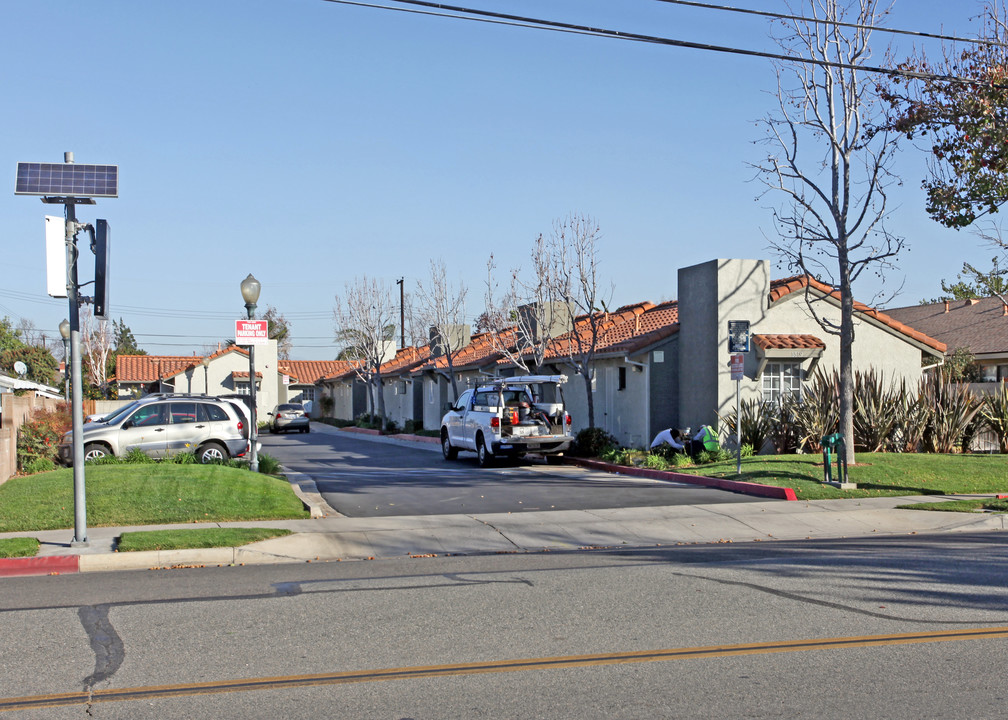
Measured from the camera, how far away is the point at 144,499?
14.1 meters

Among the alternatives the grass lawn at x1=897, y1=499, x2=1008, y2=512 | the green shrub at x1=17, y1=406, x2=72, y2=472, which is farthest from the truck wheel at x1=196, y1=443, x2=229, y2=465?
the grass lawn at x1=897, y1=499, x2=1008, y2=512

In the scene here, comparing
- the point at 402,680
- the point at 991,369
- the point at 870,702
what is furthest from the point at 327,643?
the point at 991,369

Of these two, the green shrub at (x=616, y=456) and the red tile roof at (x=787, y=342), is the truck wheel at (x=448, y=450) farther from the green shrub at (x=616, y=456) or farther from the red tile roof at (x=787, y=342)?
the red tile roof at (x=787, y=342)

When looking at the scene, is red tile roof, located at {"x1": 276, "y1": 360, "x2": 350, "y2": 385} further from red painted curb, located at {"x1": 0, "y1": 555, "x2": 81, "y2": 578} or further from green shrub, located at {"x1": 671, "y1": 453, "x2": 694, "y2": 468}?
red painted curb, located at {"x1": 0, "y1": 555, "x2": 81, "y2": 578}

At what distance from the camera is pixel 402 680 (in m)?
6.06

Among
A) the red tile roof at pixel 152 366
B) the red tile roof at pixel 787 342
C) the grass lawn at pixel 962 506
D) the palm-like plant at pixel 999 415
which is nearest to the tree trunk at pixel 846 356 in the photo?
the grass lawn at pixel 962 506

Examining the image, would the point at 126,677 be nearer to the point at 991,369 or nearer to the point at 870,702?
the point at 870,702

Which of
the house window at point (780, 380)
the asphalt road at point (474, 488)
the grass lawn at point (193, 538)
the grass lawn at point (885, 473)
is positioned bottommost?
the asphalt road at point (474, 488)

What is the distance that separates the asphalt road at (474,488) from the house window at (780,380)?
5.07 metres

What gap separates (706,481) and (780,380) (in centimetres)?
609

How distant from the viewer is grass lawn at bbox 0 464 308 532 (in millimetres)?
13242

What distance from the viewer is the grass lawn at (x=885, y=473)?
1661 centimetres

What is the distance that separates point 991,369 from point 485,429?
2368 cm

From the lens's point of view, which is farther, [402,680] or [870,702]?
[402,680]
